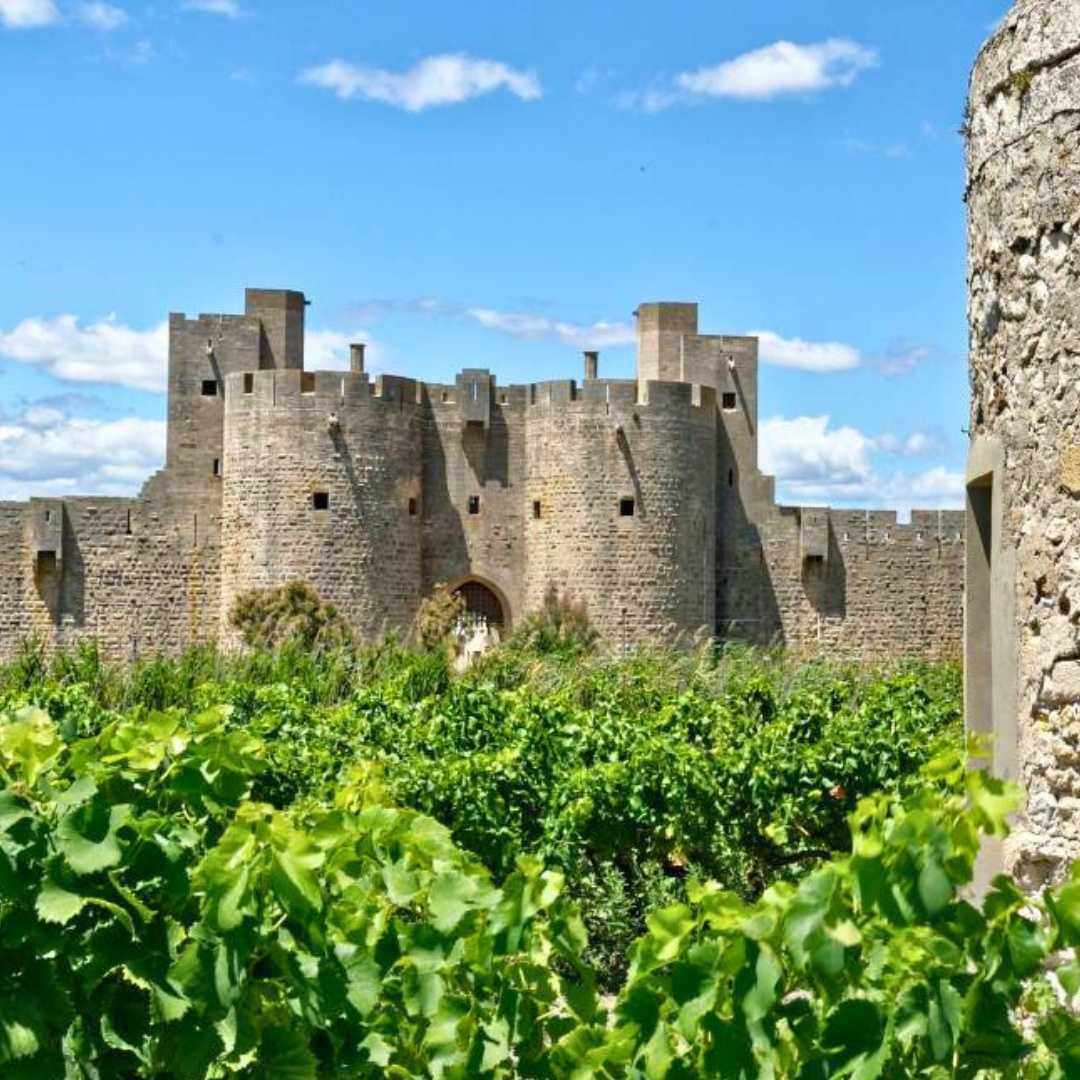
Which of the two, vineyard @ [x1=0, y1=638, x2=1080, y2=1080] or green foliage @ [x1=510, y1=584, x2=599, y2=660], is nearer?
vineyard @ [x1=0, y1=638, x2=1080, y2=1080]

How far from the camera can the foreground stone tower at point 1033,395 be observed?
5.21 m

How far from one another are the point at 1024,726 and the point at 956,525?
25.2 m

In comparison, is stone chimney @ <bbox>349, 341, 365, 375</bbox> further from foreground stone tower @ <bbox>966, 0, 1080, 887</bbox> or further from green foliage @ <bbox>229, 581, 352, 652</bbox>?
foreground stone tower @ <bbox>966, 0, 1080, 887</bbox>

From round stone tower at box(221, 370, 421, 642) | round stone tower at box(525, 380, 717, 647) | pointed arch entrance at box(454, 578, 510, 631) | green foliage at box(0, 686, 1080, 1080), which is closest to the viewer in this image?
green foliage at box(0, 686, 1080, 1080)

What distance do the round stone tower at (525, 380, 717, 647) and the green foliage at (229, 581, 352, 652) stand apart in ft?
11.2

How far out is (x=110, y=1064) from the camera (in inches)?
155

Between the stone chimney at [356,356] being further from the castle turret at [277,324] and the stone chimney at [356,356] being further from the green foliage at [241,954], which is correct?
the green foliage at [241,954]

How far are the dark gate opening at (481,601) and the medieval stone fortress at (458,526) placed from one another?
4 cm

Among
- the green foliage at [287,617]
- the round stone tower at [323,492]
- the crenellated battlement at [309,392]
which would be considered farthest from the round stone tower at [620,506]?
the green foliage at [287,617]

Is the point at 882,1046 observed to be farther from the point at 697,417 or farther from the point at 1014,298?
the point at 697,417

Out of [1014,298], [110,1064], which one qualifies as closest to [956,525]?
[1014,298]

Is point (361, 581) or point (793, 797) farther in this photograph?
point (361, 581)

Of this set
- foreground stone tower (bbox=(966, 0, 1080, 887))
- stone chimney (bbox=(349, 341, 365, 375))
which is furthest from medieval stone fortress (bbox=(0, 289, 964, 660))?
foreground stone tower (bbox=(966, 0, 1080, 887))

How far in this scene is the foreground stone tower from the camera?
5215 mm
